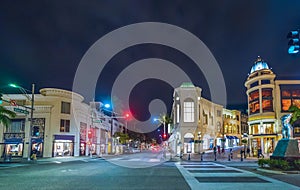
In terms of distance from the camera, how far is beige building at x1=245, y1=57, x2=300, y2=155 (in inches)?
2287

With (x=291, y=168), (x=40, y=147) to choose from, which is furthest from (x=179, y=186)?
(x=40, y=147)

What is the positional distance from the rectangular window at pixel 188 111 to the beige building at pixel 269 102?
42.1 ft

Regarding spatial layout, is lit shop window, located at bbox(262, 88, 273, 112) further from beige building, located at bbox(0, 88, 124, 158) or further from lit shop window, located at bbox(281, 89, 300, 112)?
beige building, located at bbox(0, 88, 124, 158)

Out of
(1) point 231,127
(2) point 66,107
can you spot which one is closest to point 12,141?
(2) point 66,107

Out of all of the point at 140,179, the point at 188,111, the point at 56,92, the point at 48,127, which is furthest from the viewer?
the point at 188,111

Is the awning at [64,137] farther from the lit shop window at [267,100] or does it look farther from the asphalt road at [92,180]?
the lit shop window at [267,100]

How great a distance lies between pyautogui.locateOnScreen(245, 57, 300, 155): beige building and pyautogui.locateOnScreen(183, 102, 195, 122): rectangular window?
1285 centimetres

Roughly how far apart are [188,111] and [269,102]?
15.7 meters

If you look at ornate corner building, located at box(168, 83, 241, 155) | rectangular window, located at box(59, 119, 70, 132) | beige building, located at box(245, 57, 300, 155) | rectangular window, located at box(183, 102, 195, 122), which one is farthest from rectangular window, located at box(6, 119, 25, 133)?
beige building, located at box(245, 57, 300, 155)

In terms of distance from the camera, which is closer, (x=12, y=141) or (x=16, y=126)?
(x=12, y=141)

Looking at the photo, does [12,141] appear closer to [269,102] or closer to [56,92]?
→ [56,92]

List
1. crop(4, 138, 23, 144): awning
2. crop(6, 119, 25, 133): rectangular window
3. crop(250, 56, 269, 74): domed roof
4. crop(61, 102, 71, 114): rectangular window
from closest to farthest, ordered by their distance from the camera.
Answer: crop(4, 138, 23, 144): awning
crop(6, 119, 25, 133): rectangular window
crop(61, 102, 71, 114): rectangular window
crop(250, 56, 269, 74): domed roof

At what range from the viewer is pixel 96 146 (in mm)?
64188

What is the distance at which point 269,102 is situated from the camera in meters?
58.8
